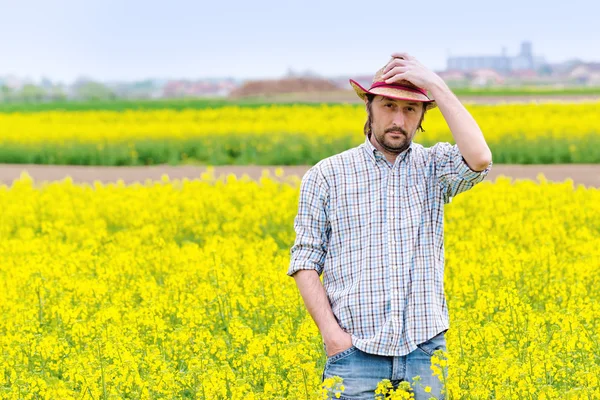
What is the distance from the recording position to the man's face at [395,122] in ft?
13.1

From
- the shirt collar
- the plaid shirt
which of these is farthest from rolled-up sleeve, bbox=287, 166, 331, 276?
the shirt collar

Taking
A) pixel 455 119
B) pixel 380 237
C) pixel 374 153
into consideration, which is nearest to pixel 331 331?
pixel 380 237

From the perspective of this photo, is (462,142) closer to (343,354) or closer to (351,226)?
(351,226)

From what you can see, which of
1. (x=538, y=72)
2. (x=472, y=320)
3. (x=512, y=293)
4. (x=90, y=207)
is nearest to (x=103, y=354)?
(x=472, y=320)

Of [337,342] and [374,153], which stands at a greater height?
[374,153]

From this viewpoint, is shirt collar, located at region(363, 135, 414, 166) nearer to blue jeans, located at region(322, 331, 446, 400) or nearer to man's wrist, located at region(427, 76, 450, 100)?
man's wrist, located at region(427, 76, 450, 100)

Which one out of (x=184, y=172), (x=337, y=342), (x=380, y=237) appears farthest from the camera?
(x=184, y=172)

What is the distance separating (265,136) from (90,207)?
12452mm

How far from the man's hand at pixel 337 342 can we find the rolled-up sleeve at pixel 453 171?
78cm

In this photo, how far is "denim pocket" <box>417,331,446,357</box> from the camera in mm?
4000

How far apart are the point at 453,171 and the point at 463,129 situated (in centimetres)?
21

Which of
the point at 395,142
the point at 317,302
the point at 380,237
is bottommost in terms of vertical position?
the point at 317,302

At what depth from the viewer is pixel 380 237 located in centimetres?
402

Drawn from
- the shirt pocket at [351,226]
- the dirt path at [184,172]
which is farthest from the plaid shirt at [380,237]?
the dirt path at [184,172]
